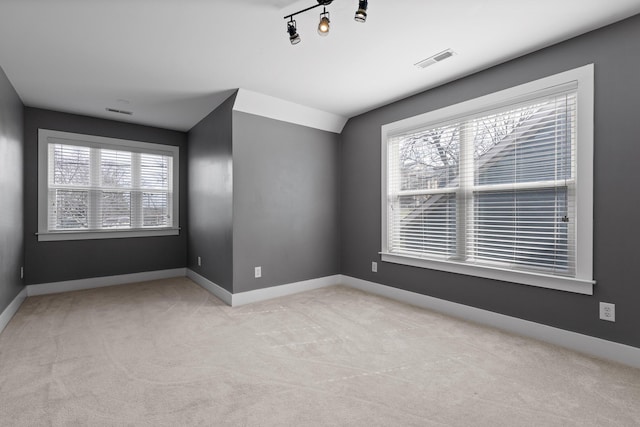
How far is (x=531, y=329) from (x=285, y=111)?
3490 millimetres

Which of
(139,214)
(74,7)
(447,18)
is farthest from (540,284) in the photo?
(139,214)

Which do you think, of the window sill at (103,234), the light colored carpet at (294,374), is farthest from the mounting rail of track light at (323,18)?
the window sill at (103,234)

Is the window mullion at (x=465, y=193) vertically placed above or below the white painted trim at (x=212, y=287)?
above

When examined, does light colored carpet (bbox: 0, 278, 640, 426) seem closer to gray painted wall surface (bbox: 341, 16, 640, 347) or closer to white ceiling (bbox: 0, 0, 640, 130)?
gray painted wall surface (bbox: 341, 16, 640, 347)

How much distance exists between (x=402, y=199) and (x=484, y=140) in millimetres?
1125

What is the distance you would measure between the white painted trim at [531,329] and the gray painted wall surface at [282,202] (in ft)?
3.92

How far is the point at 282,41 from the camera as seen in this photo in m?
2.44

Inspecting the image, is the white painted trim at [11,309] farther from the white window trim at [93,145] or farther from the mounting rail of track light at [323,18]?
the mounting rail of track light at [323,18]

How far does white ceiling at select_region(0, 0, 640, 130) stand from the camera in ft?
6.70

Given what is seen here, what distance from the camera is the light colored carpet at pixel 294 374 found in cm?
161

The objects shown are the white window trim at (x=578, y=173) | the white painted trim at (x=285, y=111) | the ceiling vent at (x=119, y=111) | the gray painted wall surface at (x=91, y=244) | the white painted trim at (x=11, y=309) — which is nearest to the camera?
the white window trim at (x=578, y=173)

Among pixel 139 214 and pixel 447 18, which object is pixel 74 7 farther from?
pixel 139 214

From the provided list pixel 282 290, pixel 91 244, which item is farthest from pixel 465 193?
pixel 91 244

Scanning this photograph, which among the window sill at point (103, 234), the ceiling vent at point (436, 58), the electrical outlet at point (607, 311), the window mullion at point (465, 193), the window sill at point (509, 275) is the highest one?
the ceiling vent at point (436, 58)
